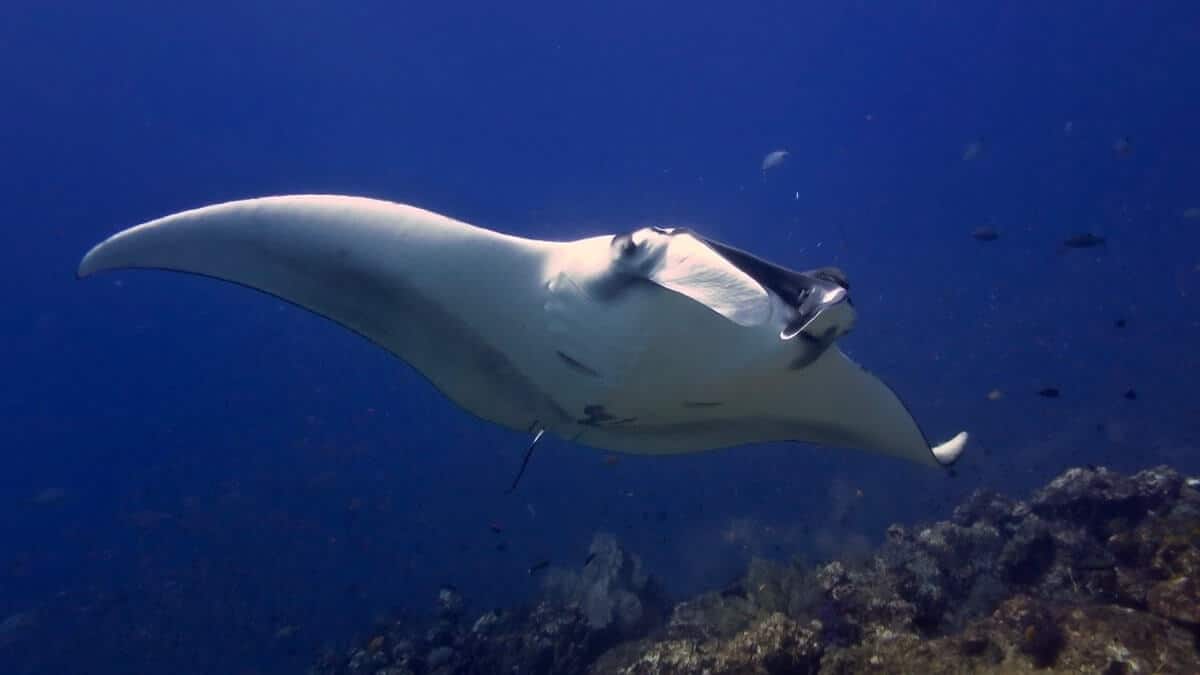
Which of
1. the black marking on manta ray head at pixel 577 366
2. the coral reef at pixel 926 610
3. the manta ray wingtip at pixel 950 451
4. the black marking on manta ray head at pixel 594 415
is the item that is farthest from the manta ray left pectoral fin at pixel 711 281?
the coral reef at pixel 926 610

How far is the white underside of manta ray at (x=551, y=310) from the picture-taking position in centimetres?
301

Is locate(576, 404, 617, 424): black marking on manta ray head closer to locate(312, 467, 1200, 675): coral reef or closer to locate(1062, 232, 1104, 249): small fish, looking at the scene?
locate(312, 467, 1200, 675): coral reef

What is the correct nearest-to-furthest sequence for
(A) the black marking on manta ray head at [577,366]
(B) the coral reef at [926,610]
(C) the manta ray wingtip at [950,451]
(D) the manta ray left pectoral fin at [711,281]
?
(D) the manta ray left pectoral fin at [711,281]
(A) the black marking on manta ray head at [577,366]
(C) the manta ray wingtip at [950,451]
(B) the coral reef at [926,610]

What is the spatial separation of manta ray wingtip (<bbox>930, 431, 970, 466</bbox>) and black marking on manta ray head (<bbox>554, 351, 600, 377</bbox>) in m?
2.00

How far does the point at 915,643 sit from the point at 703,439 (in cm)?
185

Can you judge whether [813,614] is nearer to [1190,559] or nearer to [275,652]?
[1190,559]

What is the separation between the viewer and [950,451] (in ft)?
13.6

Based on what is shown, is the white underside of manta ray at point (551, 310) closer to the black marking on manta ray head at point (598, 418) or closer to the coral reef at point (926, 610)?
Answer: the black marking on manta ray head at point (598, 418)

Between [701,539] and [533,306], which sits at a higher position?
[533,306]

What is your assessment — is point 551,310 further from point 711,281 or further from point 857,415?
point 857,415

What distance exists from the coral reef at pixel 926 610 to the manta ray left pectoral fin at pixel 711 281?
301 centimetres

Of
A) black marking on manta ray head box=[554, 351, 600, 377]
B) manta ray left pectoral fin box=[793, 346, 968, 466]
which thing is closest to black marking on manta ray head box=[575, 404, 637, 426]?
black marking on manta ray head box=[554, 351, 600, 377]

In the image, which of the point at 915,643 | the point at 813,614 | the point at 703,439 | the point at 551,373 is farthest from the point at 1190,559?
the point at 551,373

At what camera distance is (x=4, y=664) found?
77.4 feet
